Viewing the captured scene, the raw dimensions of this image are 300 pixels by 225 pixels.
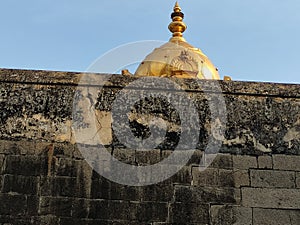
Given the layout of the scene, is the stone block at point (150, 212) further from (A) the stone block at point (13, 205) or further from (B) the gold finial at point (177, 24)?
(B) the gold finial at point (177, 24)

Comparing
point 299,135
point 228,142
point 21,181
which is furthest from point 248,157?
point 21,181

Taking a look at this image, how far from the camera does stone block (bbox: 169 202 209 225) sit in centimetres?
464

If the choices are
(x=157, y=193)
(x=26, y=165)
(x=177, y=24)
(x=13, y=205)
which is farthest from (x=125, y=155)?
(x=177, y=24)

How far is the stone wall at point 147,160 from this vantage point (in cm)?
464

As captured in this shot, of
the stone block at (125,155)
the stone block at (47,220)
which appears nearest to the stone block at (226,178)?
the stone block at (125,155)

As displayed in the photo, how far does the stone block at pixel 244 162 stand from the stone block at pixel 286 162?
0.21m

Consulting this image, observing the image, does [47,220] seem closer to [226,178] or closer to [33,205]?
[33,205]

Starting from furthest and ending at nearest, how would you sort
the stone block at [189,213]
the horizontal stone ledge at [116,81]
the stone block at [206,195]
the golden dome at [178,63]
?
1. the golden dome at [178,63]
2. the horizontal stone ledge at [116,81]
3. the stone block at [206,195]
4. the stone block at [189,213]

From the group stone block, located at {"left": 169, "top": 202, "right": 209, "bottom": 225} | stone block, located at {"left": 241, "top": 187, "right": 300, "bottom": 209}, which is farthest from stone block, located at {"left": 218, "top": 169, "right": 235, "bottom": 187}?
stone block, located at {"left": 169, "top": 202, "right": 209, "bottom": 225}

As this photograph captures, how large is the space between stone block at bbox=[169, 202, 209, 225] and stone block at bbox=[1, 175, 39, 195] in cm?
128

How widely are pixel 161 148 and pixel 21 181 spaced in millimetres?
1355

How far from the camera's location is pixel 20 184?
468 cm

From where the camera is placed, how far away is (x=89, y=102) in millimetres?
5105

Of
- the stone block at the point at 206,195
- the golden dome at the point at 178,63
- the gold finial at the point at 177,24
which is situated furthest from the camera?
the gold finial at the point at 177,24
